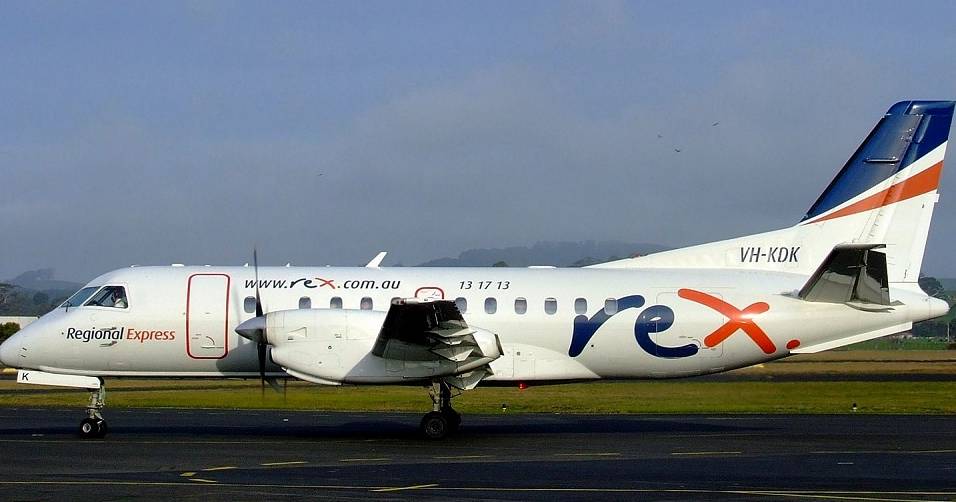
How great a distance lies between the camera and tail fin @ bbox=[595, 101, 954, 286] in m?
20.1

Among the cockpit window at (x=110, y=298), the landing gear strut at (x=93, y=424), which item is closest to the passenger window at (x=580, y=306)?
the cockpit window at (x=110, y=298)

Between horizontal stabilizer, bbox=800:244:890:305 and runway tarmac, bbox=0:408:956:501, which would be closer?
runway tarmac, bbox=0:408:956:501

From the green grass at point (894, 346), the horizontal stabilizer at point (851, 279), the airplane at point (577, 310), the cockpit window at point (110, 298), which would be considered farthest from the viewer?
the green grass at point (894, 346)

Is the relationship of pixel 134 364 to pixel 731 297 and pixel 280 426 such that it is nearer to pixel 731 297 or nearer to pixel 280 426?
pixel 280 426

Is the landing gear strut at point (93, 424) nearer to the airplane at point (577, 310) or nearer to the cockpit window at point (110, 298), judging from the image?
the airplane at point (577, 310)

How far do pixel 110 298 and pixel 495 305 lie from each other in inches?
283

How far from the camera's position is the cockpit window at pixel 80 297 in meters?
20.4

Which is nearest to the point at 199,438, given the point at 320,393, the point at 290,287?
the point at 290,287

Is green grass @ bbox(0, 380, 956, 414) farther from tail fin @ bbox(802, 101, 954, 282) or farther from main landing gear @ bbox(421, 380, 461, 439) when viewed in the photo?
tail fin @ bbox(802, 101, 954, 282)

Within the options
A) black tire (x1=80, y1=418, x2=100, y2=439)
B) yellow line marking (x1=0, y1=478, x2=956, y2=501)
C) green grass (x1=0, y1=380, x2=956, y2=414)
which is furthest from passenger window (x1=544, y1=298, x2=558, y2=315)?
black tire (x1=80, y1=418, x2=100, y2=439)

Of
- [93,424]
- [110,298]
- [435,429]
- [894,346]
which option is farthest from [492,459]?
[894,346]

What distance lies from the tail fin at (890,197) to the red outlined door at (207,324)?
1037 centimetres

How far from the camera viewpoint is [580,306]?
790 inches

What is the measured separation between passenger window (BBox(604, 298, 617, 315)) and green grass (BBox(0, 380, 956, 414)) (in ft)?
25.1
